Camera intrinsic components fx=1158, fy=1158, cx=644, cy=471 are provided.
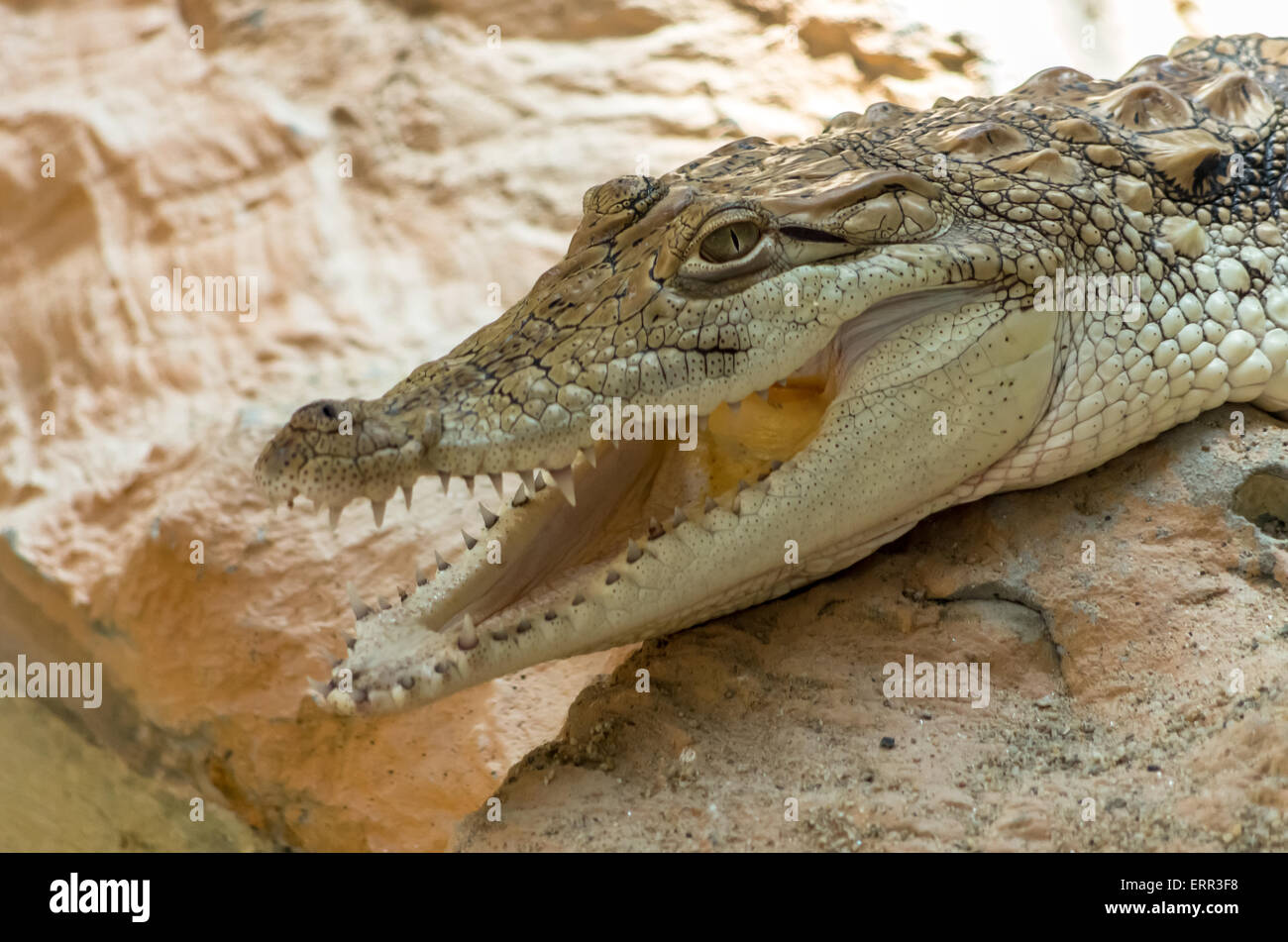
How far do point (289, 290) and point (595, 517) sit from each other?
2.49 metres

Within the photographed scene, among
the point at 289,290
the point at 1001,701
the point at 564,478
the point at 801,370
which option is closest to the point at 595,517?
the point at 564,478

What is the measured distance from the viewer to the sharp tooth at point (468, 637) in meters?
2.67

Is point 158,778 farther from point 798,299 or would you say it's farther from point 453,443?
point 798,299

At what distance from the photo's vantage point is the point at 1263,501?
3.10 meters

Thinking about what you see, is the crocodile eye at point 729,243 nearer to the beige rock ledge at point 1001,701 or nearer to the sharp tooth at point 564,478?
the sharp tooth at point 564,478

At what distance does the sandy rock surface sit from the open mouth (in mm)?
833

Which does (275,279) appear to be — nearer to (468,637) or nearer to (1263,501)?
(468,637)

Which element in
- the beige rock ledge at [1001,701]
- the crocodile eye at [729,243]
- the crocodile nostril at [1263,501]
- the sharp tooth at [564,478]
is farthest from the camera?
the crocodile nostril at [1263,501]

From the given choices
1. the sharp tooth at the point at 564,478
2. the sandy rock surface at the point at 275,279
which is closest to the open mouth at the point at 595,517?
the sharp tooth at the point at 564,478

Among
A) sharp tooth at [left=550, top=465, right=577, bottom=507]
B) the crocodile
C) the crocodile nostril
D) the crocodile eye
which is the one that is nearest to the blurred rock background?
the crocodile nostril

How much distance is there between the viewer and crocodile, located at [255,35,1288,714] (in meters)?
2.66

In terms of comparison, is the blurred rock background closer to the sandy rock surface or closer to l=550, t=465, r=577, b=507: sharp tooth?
the sandy rock surface

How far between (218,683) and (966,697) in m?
2.70

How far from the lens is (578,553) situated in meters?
3.13
